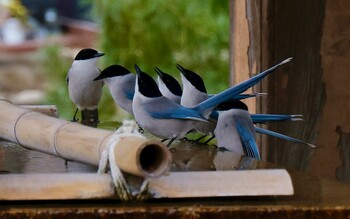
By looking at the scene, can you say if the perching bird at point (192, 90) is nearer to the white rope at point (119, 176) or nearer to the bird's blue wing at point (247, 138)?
the bird's blue wing at point (247, 138)

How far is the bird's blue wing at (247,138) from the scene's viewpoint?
2.75m

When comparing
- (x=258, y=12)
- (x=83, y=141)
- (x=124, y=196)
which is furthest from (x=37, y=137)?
(x=258, y=12)

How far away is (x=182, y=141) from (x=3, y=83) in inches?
297

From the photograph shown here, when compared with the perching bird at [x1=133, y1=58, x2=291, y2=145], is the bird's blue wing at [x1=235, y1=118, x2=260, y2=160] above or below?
below

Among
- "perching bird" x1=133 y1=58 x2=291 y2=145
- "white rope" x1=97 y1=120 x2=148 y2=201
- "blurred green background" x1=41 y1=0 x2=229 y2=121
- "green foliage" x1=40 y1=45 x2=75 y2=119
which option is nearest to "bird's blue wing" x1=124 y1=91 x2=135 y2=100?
"perching bird" x1=133 y1=58 x2=291 y2=145

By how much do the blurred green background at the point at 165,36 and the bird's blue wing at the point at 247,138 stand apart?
2929mm

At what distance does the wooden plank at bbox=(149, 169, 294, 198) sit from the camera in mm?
2088

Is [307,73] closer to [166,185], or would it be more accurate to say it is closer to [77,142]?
[77,142]

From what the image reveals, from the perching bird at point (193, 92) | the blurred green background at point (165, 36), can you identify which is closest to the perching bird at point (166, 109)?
the perching bird at point (193, 92)

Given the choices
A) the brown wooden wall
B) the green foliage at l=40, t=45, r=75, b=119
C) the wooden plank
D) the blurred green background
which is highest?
the wooden plank

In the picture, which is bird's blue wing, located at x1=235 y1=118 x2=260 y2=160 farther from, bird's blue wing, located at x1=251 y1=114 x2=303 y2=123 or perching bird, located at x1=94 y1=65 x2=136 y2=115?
perching bird, located at x1=94 y1=65 x2=136 y2=115

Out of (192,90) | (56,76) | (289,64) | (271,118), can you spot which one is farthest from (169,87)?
(56,76)

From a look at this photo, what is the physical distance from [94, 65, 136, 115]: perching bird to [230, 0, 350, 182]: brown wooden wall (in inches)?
17.2

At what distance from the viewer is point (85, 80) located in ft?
10.9
